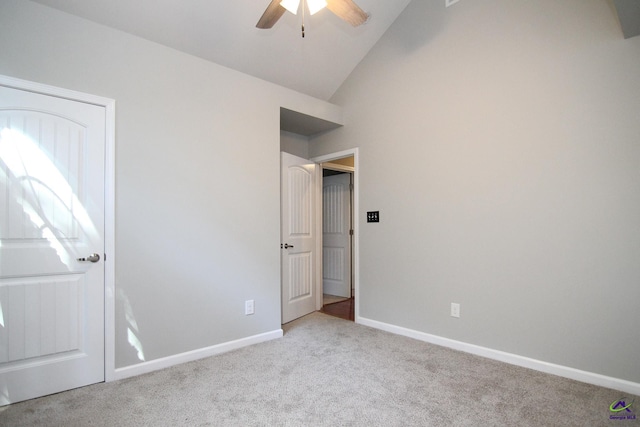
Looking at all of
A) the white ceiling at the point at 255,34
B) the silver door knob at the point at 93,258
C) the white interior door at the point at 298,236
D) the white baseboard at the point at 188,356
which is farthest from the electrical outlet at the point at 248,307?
the white ceiling at the point at 255,34

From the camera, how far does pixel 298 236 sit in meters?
4.01

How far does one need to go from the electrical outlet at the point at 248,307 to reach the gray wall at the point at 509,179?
4.25 ft

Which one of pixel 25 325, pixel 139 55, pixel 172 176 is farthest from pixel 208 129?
pixel 25 325

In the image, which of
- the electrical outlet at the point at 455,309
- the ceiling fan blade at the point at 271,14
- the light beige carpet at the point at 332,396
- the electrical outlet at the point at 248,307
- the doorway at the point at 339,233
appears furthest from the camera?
the doorway at the point at 339,233

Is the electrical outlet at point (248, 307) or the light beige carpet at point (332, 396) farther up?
the electrical outlet at point (248, 307)

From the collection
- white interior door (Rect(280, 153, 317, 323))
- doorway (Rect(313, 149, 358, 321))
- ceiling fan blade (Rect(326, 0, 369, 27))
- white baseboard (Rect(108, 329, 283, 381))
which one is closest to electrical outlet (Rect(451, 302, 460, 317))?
white baseboard (Rect(108, 329, 283, 381))

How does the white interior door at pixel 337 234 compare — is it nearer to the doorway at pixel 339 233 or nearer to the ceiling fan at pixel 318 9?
the doorway at pixel 339 233

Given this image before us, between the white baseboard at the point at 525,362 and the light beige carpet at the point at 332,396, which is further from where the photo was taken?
the white baseboard at the point at 525,362

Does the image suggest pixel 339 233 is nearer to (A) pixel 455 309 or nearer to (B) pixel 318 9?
(A) pixel 455 309

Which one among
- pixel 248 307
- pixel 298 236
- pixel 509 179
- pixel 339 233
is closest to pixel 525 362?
pixel 509 179

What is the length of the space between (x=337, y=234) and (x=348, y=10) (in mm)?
3579

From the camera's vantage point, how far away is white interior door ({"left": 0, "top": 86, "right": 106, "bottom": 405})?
6.85 ft

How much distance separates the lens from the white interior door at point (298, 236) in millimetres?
3826

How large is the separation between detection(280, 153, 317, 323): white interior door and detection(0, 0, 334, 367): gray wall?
0.44 metres
